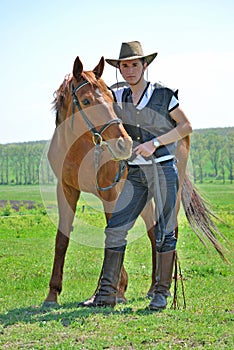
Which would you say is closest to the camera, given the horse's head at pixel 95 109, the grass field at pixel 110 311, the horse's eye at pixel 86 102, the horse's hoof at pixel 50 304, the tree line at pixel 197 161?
the grass field at pixel 110 311

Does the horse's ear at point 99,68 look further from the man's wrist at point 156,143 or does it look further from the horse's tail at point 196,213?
the horse's tail at point 196,213

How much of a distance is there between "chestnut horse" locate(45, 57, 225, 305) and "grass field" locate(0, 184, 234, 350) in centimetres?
83

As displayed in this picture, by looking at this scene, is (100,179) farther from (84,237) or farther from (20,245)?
(20,245)

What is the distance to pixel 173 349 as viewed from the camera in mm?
3865

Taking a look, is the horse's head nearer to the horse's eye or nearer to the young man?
the horse's eye

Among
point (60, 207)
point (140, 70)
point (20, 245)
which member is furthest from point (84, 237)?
point (20, 245)

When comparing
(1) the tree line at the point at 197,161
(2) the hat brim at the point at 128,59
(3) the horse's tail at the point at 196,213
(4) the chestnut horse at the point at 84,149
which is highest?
(2) the hat brim at the point at 128,59

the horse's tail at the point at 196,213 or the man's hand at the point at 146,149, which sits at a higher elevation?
the man's hand at the point at 146,149

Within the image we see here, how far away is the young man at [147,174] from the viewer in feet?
16.7

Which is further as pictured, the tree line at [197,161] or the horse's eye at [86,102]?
the tree line at [197,161]

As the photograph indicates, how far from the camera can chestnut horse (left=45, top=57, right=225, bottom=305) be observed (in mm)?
4898

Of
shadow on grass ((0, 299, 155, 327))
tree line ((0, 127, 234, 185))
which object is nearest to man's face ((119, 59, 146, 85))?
shadow on grass ((0, 299, 155, 327))

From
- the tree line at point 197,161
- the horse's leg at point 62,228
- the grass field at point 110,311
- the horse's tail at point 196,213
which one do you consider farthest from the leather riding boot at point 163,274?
the tree line at point 197,161

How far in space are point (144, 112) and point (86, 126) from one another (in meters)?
0.56
